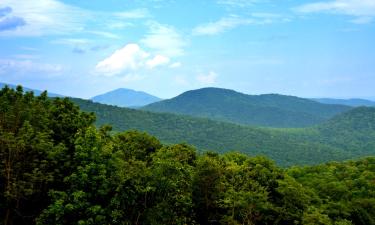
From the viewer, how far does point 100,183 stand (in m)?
25.3

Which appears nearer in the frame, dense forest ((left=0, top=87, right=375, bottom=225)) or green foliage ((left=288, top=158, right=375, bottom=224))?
dense forest ((left=0, top=87, right=375, bottom=225))

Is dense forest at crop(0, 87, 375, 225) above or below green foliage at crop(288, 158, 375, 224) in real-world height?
above

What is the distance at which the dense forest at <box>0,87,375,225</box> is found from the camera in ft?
79.9

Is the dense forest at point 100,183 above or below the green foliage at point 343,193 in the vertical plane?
above

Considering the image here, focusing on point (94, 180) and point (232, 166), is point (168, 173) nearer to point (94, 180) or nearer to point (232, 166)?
point (94, 180)

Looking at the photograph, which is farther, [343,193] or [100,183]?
[343,193]

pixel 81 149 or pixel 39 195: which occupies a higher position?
pixel 81 149

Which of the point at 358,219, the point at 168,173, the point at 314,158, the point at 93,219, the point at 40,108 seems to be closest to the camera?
the point at 93,219

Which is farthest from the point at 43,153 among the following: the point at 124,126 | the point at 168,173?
the point at 124,126

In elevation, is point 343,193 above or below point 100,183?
below

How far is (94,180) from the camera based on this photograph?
25125 mm

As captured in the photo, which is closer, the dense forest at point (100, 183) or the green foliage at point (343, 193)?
the dense forest at point (100, 183)

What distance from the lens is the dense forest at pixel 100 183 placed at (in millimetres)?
24359

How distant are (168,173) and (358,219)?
2504cm
